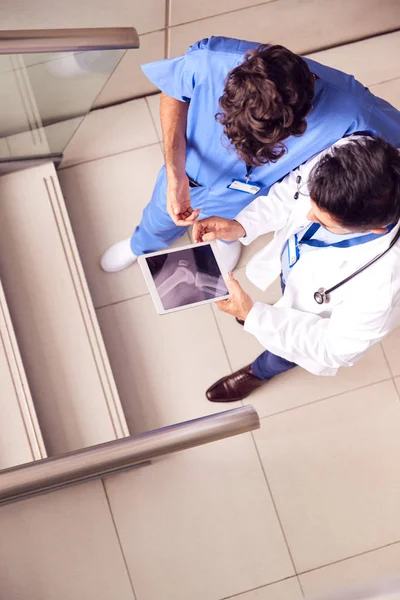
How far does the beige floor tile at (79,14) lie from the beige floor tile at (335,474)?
1.91 metres

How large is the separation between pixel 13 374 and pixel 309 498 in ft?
4.89

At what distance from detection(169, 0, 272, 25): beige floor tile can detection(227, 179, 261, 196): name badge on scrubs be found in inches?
39.3

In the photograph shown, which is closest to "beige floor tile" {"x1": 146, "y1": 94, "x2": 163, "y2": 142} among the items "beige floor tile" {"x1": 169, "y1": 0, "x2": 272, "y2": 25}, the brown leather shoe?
"beige floor tile" {"x1": 169, "y1": 0, "x2": 272, "y2": 25}

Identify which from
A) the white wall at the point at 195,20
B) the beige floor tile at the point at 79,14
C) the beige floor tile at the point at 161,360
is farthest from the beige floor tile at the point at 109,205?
the beige floor tile at the point at 79,14

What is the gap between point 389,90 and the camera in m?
3.22

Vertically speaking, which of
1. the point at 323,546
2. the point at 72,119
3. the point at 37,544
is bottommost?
the point at 323,546

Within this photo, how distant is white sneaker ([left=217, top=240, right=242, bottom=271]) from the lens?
9.10 feet

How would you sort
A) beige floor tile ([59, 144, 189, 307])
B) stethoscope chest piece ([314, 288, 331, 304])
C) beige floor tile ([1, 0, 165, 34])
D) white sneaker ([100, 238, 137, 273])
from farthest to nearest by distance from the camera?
beige floor tile ([59, 144, 189, 307]), white sneaker ([100, 238, 137, 273]), beige floor tile ([1, 0, 165, 34]), stethoscope chest piece ([314, 288, 331, 304])

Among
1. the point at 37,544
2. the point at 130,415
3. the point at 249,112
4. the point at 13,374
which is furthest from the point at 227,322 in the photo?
the point at 249,112

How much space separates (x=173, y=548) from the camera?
8.72 feet

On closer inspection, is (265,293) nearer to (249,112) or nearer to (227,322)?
(227,322)

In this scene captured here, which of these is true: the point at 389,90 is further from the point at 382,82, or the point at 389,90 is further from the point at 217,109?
the point at 217,109

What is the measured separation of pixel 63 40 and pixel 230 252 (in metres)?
1.39

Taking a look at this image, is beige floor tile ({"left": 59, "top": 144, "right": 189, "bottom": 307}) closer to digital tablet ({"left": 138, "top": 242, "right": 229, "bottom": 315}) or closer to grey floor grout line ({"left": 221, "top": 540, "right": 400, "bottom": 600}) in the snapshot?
digital tablet ({"left": 138, "top": 242, "right": 229, "bottom": 315})
